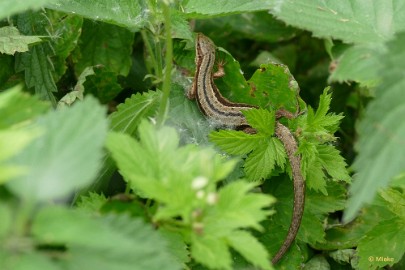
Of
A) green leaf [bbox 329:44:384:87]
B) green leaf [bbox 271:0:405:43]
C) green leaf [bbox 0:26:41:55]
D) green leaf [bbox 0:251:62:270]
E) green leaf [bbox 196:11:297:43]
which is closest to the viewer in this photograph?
green leaf [bbox 0:251:62:270]

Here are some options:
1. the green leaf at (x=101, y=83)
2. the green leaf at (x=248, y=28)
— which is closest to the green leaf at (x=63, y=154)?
the green leaf at (x=101, y=83)

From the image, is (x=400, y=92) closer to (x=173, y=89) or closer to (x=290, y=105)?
(x=290, y=105)

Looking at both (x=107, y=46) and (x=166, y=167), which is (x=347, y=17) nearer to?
(x=166, y=167)

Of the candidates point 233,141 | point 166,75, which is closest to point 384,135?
point 166,75

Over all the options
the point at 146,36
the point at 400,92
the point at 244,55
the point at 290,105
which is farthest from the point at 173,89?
the point at 400,92

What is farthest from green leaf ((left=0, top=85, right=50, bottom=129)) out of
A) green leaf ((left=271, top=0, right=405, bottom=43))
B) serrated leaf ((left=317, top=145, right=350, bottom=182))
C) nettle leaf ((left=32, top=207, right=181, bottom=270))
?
serrated leaf ((left=317, top=145, right=350, bottom=182))

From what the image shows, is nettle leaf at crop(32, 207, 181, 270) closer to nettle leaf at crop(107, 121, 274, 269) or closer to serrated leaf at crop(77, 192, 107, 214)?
nettle leaf at crop(107, 121, 274, 269)
